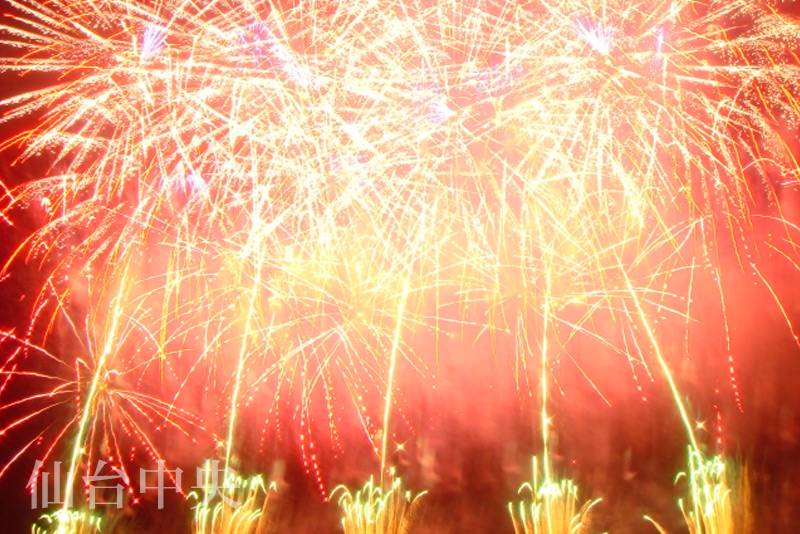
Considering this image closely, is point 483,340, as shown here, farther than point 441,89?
Yes

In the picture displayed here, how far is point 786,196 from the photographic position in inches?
173

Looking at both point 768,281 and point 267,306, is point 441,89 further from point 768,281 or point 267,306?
point 768,281

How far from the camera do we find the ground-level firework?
4.10m

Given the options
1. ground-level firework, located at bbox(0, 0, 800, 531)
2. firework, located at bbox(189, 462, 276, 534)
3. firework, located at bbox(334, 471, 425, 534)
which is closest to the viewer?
ground-level firework, located at bbox(0, 0, 800, 531)

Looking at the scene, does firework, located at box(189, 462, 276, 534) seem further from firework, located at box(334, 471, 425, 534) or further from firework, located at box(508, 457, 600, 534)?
firework, located at box(508, 457, 600, 534)

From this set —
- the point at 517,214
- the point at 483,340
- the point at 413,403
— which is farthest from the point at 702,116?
the point at 413,403

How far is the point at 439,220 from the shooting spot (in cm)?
450

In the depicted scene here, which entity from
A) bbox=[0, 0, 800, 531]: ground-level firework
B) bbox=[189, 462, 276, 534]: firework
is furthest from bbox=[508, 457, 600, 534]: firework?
bbox=[189, 462, 276, 534]: firework

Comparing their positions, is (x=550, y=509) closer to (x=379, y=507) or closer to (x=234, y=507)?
(x=379, y=507)

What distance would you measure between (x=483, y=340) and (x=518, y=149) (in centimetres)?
166

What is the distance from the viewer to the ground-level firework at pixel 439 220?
410 cm

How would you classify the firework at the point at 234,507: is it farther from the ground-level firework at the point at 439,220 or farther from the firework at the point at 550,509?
the firework at the point at 550,509

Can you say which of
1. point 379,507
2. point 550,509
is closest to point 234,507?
point 379,507

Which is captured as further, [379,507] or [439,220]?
[379,507]
